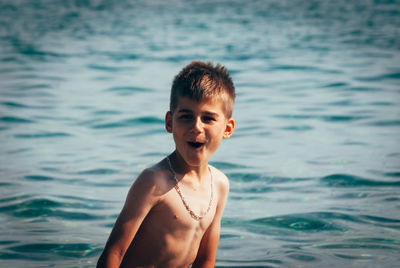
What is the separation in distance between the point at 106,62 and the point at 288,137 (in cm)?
737

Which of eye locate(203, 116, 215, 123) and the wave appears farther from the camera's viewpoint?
the wave

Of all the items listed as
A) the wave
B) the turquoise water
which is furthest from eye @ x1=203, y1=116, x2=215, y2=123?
the wave

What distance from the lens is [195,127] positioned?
9.11ft

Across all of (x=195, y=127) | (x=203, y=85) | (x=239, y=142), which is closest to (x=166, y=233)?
(x=195, y=127)

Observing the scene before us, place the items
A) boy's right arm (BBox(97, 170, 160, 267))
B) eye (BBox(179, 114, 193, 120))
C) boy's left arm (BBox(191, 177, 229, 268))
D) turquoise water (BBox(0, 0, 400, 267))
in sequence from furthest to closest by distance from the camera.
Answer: turquoise water (BBox(0, 0, 400, 267)) < boy's left arm (BBox(191, 177, 229, 268)) < eye (BBox(179, 114, 193, 120)) < boy's right arm (BBox(97, 170, 160, 267))

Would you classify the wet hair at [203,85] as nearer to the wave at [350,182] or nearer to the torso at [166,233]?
the torso at [166,233]

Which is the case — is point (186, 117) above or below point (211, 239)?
above

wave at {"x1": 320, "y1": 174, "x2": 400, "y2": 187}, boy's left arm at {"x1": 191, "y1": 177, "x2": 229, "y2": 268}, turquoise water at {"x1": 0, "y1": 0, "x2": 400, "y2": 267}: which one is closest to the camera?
boy's left arm at {"x1": 191, "y1": 177, "x2": 229, "y2": 268}

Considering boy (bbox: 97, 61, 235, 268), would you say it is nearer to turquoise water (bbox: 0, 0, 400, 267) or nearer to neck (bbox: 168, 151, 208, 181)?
neck (bbox: 168, 151, 208, 181)

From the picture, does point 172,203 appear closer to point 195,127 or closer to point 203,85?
point 195,127

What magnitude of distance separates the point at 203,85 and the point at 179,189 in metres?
0.53

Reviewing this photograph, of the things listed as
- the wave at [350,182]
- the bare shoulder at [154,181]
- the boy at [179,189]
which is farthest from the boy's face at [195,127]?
the wave at [350,182]

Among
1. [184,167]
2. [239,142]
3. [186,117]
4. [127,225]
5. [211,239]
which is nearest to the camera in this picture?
[127,225]

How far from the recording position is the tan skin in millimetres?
2717
